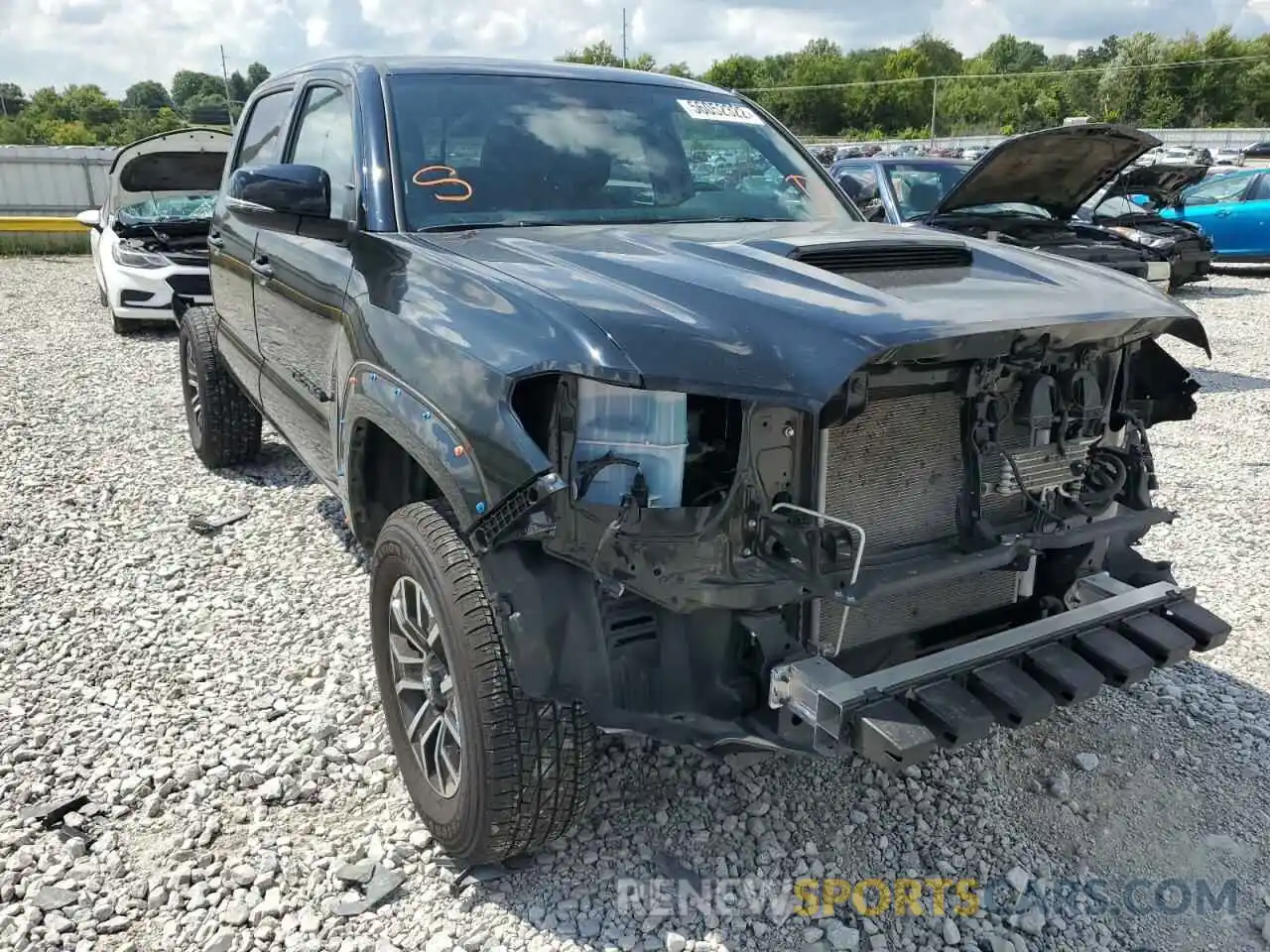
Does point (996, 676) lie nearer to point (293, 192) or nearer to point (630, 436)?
point (630, 436)

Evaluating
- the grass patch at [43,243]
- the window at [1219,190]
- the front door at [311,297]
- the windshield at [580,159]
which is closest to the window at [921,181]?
the windshield at [580,159]

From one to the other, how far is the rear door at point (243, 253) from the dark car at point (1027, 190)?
8.84 ft

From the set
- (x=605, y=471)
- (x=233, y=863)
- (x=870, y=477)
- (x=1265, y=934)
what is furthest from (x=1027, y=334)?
(x=233, y=863)

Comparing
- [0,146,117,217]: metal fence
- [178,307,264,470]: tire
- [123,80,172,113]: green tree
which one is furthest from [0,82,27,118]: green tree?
[178,307,264,470]: tire

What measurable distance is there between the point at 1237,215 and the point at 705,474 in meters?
14.7

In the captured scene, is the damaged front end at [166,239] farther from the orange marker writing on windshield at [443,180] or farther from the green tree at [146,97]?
the green tree at [146,97]

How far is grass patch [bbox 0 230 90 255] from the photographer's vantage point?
16062mm

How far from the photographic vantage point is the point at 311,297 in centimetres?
340

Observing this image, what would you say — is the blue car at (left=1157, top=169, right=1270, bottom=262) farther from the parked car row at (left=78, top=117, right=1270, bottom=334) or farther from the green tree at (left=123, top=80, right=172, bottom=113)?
the green tree at (left=123, top=80, right=172, bottom=113)

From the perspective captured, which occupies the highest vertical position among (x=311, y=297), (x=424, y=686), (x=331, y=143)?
(x=331, y=143)

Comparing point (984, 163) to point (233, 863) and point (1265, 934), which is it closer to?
point (1265, 934)

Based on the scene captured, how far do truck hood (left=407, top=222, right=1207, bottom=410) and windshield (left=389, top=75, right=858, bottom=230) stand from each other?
0.22 metres

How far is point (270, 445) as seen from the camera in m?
6.24

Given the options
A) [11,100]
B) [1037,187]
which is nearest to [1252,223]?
[1037,187]
